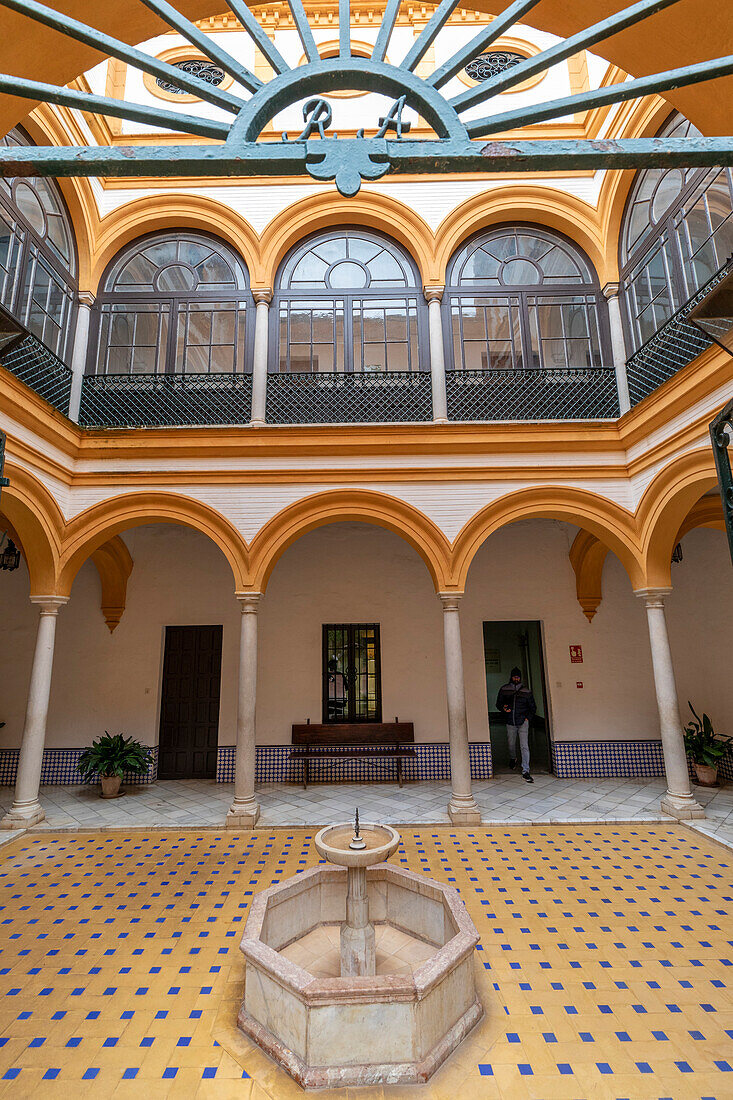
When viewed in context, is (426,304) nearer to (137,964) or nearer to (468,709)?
(468,709)

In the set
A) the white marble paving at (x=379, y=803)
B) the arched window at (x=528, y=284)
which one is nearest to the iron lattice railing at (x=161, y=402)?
the arched window at (x=528, y=284)

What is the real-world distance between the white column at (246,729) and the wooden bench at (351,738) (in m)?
1.93

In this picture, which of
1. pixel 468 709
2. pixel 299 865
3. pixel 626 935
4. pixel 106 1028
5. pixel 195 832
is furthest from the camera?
pixel 468 709

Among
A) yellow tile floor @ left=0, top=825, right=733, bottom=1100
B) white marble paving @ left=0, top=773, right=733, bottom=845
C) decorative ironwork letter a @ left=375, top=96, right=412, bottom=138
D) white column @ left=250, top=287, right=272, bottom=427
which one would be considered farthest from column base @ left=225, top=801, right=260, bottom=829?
decorative ironwork letter a @ left=375, top=96, right=412, bottom=138

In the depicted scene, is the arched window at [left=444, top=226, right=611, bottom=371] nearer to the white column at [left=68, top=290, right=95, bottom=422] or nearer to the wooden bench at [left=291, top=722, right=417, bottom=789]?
the white column at [left=68, top=290, right=95, bottom=422]

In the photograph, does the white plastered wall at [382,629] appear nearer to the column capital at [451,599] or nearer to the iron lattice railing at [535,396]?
the column capital at [451,599]

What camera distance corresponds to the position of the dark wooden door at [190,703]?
9.74 m

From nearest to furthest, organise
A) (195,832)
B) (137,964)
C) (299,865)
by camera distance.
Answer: (137,964), (299,865), (195,832)

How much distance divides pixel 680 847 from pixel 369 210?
9.60 m

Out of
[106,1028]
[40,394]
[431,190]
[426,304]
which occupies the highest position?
[431,190]

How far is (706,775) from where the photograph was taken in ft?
28.7

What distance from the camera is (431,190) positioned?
8859mm

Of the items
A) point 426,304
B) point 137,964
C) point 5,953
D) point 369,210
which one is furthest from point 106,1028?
point 369,210

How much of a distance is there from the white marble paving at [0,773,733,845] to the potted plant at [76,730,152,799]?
252mm
